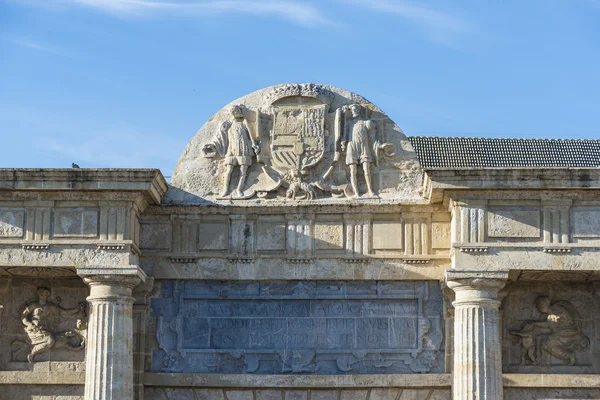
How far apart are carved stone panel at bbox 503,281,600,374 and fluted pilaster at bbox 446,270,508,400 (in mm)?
957

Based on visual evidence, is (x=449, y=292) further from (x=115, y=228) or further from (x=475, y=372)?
(x=115, y=228)

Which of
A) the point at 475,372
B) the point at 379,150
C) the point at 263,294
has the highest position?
the point at 379,150

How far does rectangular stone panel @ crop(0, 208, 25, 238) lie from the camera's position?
22094mm

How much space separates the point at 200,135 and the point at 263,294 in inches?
117

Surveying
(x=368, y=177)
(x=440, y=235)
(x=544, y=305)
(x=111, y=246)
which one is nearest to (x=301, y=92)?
(x=368, y=177)

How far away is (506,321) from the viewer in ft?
74.1

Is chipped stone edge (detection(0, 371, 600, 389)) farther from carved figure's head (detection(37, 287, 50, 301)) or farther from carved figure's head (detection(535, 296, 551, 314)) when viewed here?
carved figure's head (detection(37, 287, 50, 301))

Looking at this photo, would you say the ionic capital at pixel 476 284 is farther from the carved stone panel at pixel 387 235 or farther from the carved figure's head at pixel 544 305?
the carved stone panel at pixel 387 235

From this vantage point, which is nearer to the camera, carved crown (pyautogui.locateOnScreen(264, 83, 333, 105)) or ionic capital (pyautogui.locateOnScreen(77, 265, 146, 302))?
ionic capital (pyautogui.locateOnScreen(77, 265, 146, 302))

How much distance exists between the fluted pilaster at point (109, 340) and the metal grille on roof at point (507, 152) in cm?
1384

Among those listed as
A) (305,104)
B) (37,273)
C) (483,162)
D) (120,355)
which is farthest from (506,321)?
(483,162)

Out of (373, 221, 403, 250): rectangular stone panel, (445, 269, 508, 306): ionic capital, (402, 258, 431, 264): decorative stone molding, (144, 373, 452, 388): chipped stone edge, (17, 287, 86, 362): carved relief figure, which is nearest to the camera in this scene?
(445, 269, 508, 306): ionic capital

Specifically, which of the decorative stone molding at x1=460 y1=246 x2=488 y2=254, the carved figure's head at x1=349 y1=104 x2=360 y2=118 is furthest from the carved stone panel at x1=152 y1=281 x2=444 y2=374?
the carved figure's head at x1=349 y1=104 x2=360 y2=118

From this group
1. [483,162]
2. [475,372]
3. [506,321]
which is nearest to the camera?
[475,372]
